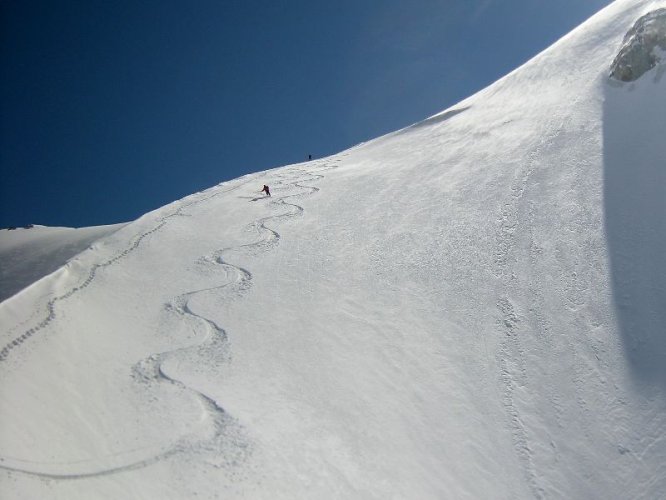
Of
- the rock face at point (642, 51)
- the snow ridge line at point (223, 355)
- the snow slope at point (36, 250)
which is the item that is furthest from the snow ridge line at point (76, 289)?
the rock face at point (642, 51)

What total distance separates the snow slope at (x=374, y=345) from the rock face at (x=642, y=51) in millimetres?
2751

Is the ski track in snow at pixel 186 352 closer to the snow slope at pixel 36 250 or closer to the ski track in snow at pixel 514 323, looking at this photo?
the snow slope at pixel 36 250

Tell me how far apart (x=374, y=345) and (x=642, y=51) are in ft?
49.3

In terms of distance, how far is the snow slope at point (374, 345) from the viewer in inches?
305

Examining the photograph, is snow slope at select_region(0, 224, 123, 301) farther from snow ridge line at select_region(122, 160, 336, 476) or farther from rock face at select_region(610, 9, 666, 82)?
rock face at select_region(610, 9, 666, 82)

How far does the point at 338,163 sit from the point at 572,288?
13077 millimetres

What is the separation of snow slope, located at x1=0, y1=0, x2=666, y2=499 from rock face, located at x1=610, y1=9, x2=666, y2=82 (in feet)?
9.03

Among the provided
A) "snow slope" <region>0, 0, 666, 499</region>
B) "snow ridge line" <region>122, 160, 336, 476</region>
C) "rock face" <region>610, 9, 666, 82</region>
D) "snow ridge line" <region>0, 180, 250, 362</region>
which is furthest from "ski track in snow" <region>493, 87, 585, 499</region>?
"snow ridge line" <region>0, 180, 250, 362</region>

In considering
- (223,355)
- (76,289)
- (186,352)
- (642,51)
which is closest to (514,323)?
(223,355)

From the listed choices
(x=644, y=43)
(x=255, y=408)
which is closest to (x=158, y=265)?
(x=255, y=408)

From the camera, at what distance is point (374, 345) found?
10.4 m

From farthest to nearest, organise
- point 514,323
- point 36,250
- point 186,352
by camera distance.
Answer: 1. point 36,250
2. point 514,323
3. point 186,352

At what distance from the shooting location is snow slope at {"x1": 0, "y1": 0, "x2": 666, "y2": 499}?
25.4ft

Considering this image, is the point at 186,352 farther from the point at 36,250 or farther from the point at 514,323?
the point at 36,250
